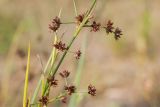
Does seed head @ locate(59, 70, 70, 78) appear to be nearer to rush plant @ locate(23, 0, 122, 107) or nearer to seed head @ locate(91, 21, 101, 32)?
rush plant @ locate(23, 0, 122, 107)

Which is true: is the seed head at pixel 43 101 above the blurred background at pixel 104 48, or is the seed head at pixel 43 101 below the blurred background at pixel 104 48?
below

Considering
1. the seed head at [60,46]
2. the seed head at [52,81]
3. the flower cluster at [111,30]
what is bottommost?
the seed head at [52,81]

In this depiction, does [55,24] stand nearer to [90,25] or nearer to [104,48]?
[90,25]

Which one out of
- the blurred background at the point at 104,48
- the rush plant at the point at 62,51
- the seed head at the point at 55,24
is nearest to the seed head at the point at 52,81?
the rush plant at the point at 62,51

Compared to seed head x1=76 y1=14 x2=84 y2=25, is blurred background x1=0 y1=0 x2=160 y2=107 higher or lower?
higher

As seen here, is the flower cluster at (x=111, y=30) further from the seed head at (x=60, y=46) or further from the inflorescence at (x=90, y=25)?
the seed head at (x=60, y=46)

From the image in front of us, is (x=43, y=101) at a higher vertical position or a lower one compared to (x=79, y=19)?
lower

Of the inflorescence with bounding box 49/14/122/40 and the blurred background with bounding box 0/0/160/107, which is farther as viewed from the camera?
the blurred background with bounding box 0/0/160/107

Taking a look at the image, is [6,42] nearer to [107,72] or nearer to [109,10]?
[107,72]

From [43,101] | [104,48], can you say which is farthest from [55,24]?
[104,48]

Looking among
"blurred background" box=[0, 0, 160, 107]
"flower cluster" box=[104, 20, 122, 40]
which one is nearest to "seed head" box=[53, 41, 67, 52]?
"flower cluster" box=[104, 20, 122, 40]

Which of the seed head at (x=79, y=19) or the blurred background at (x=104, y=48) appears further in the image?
the blurred background at (x=104, y=48)
